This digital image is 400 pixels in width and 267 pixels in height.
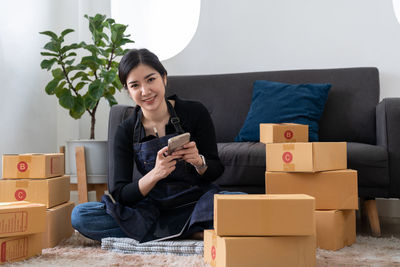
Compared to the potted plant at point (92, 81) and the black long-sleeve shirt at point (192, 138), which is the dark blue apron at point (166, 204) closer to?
the black long-sleeve shirt at point (192, 138)

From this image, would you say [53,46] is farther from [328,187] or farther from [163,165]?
[328,187]

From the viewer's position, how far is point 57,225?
1884mm

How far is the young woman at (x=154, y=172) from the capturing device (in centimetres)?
169

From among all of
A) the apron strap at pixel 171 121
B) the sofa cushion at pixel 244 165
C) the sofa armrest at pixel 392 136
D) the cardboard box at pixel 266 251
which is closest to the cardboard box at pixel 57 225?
the apron strap at pixel 171 121

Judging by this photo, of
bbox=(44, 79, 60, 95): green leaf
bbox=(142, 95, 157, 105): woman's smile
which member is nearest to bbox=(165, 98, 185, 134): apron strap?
bbox=(142, 95, 157, 105): woman's smile

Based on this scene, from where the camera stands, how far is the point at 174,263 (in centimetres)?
148

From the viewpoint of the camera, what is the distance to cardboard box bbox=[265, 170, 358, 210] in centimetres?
176

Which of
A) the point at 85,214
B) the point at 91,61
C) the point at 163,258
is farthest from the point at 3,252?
the point at 91,61

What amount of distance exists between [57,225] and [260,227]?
37.9 inches

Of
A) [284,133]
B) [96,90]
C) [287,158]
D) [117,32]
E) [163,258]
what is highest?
[117,32]

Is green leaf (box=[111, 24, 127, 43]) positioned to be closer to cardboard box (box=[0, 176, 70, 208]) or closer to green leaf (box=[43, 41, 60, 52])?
green leaf (box=[43, 41, 60, 52])

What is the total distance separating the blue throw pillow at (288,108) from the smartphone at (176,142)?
0.96 metres

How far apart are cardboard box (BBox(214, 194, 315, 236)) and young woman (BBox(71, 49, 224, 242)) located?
1.24ft

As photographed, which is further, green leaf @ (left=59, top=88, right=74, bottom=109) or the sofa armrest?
green leaf @ (left=59, top=88, right=74, bottom=109)
